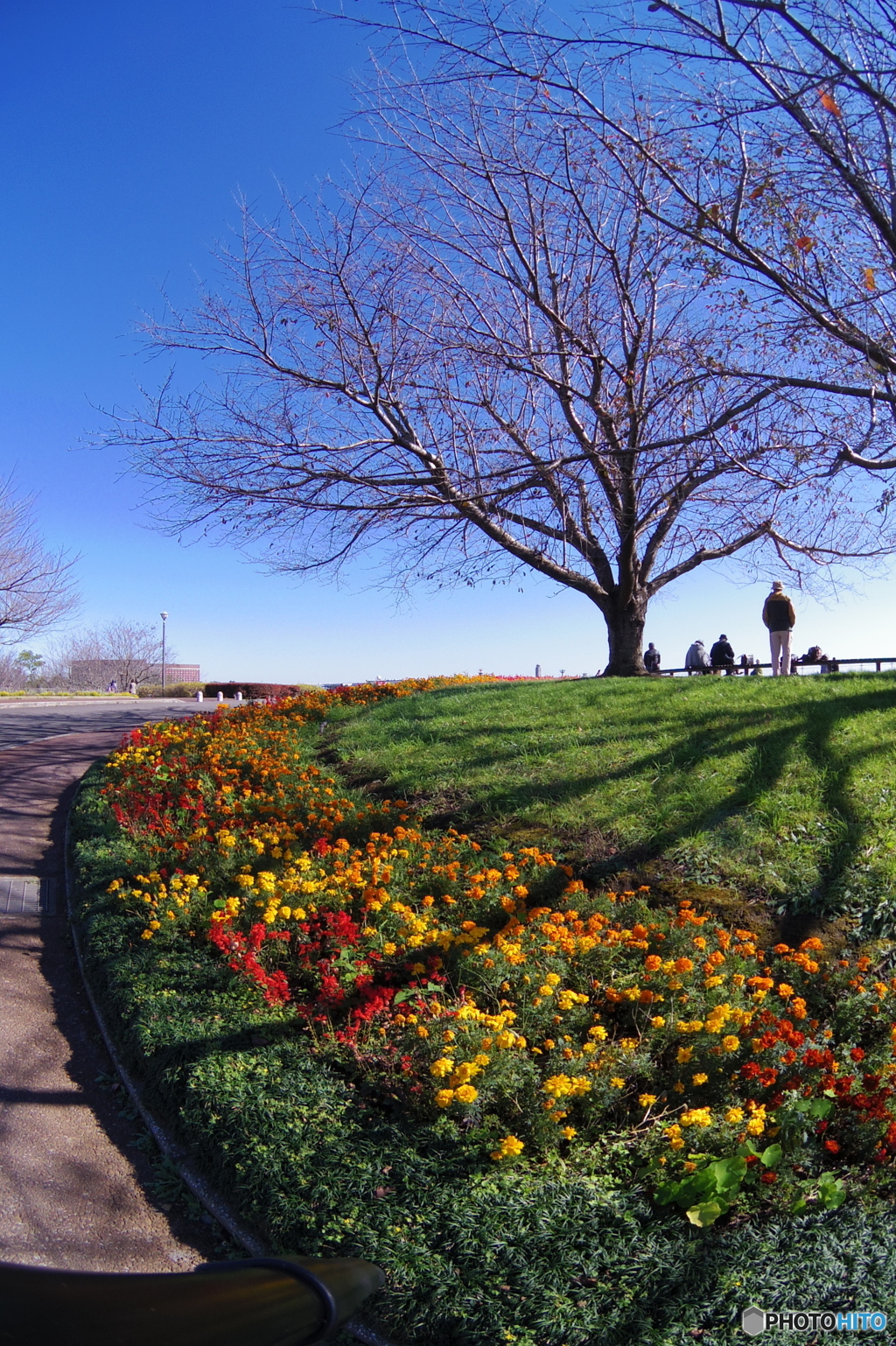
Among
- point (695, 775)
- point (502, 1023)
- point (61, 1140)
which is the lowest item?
point (61, 1140)

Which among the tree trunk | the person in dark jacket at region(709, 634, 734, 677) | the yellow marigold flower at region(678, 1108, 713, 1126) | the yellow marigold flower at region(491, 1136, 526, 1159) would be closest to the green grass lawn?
the yellow marigold flower at region(678, 1108, 713, 1126)

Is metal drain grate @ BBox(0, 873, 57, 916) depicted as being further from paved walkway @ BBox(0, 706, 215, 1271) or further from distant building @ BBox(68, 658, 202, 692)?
distant building @ BBox(68, 658, 202, 692)

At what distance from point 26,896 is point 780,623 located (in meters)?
10.7

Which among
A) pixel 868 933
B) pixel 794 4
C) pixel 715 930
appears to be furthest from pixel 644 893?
pixel 794 4

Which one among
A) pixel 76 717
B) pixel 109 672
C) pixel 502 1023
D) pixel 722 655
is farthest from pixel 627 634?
pixel 109 672

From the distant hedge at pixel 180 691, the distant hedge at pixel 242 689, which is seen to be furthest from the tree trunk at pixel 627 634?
the distant hedge at pixel 180 691

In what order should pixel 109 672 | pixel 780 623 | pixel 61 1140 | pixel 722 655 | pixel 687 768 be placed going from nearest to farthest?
pixel 61 1140 < pixel 687 768 < pixel 780 623 < pixel 722 655 < pixel 109 672

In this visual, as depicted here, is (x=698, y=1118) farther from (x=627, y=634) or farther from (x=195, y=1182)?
(x=627, y=634)

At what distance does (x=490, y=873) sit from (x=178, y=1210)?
2.30 metres

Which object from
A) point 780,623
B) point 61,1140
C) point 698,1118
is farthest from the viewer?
point 780,623

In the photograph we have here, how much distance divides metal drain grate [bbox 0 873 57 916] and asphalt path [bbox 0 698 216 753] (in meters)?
6.93

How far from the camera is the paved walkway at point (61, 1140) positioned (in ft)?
9.71

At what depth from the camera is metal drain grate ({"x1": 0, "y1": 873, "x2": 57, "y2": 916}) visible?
6453 mm

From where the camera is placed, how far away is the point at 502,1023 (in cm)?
343
